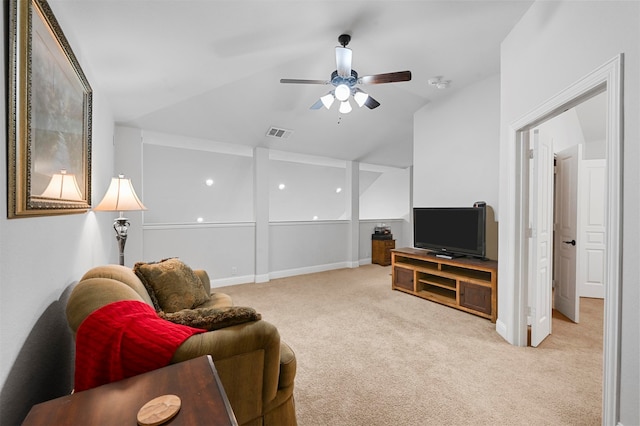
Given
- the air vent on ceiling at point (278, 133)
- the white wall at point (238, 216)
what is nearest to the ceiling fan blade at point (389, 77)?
the air vent on ceiling at point (278, 133)

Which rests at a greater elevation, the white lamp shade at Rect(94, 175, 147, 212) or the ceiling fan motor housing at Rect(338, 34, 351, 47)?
the ceiling fan motor housing at Rect(338, 34, 351, 47)

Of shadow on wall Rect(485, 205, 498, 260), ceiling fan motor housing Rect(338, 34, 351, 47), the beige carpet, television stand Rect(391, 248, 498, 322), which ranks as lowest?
the beige carpet

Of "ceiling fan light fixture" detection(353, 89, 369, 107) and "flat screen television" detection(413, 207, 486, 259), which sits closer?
"ceiling fan light fixture" detection(353, 89, 369, 107)

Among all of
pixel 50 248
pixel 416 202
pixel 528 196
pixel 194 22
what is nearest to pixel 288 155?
pixel 416 202

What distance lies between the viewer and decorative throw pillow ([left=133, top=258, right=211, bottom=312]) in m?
2.09

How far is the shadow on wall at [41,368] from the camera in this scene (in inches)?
39.8

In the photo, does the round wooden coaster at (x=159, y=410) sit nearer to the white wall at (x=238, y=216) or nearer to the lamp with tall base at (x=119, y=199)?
the lamp with tall base at (x=119, y=199)

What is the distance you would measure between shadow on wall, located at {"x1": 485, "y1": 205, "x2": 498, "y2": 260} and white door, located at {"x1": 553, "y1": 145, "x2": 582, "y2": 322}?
0.66 meters

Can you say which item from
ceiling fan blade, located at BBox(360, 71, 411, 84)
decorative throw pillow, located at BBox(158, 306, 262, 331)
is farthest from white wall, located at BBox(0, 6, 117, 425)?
ceiling fan blade, located at BBox(360, 71, 411, 84)

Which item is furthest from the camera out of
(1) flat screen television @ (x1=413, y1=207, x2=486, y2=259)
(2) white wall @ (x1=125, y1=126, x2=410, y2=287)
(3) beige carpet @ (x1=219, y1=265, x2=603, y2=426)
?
(2) white wall @ (x1=125, y1=126, x2=410, y2=287)

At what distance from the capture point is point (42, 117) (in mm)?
1252

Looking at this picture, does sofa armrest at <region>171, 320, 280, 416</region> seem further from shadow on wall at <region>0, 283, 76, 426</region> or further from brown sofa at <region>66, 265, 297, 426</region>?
shadow on wall at <region>0, 283, 76, 426</region>

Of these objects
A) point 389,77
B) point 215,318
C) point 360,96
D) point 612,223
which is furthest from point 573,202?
point 215,318

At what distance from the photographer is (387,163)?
6.64m
